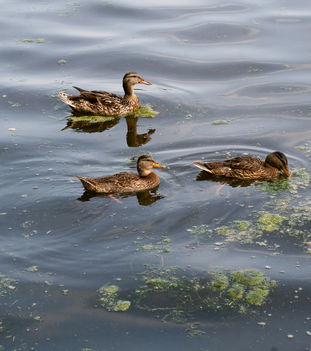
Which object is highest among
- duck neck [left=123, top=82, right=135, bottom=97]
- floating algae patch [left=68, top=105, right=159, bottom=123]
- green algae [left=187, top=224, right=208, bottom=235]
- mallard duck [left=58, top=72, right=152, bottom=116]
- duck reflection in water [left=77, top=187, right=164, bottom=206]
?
duck neck [left=123, top=82, right=135, bottom=97]

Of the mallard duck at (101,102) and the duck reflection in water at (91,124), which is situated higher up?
the mallard duck at (101,102)

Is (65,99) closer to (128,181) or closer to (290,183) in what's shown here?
(128,181)

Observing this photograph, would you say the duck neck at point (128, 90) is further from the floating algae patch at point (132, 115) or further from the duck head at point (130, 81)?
the floating algae patch at point (132, 115)

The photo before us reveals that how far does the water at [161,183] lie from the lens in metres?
6.98

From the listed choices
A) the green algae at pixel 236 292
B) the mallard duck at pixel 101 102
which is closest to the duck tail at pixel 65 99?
the mallard duck at pixel 101 102

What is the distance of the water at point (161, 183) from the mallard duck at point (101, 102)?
1.13 ft

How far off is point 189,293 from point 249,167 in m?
3.34

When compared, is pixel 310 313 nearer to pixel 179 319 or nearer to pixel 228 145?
pixel 179 319

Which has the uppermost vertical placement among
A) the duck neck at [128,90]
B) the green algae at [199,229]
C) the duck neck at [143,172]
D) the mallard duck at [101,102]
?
the duck neck at [128,90]

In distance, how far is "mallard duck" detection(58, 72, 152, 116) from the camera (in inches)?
511

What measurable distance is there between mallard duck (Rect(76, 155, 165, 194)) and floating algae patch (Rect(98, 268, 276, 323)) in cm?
220

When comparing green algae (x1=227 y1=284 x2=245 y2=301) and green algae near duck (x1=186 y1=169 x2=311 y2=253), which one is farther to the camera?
green algae near duck (x1=186 y1=169 x2=311 y2=253)

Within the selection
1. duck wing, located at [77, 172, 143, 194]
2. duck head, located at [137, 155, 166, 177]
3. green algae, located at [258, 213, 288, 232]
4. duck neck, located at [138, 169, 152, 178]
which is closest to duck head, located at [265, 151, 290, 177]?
green algae, located at [258, 213, 288, 232]

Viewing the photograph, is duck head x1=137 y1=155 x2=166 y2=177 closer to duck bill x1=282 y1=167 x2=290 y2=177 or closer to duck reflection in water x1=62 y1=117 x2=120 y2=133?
duck bill x1=282 y1=167 x2=290 y2=177
